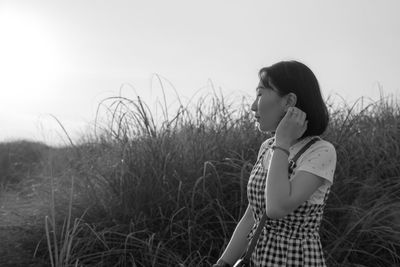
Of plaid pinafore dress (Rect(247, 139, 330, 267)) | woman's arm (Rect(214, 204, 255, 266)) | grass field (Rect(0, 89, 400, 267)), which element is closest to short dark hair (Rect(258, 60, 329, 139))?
plaid pinafore dress (Rect(247, 139, 330, 267))

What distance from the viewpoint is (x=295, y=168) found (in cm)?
188

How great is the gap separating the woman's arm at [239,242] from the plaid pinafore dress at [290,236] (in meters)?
0.12

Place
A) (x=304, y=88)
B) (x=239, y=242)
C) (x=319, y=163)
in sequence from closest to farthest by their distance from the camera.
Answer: (x=319, y=163) < (x=304, y=88) < (x=239, y=242)

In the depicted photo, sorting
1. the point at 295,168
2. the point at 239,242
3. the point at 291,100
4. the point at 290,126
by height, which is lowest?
the point at 239,242

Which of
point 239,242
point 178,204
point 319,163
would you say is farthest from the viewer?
point 178,204

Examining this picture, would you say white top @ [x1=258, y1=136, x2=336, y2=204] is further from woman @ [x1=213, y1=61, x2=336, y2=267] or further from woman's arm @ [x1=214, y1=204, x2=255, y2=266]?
woman's arm @ [x1=214, y1=204, x2=255, y2=266]

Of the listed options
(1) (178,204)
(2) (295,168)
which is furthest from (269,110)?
(1) (178,204)

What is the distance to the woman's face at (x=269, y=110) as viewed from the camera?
6.44 ft

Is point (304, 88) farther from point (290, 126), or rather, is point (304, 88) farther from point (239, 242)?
point (239, 242)

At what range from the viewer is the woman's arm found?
210 centimetres

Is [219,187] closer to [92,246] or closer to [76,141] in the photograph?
[92,246]

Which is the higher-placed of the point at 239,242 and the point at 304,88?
the point at 304,88

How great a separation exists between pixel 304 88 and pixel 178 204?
207cm

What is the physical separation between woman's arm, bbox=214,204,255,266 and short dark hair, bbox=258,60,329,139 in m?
0.42
